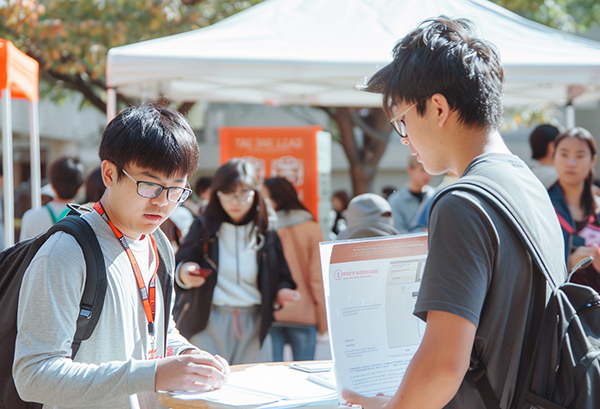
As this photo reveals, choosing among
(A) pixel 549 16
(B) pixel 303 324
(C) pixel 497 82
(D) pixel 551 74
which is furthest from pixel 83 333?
(A) pixel 549 16

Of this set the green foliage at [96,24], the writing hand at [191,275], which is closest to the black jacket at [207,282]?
the writing hand at [191,275]

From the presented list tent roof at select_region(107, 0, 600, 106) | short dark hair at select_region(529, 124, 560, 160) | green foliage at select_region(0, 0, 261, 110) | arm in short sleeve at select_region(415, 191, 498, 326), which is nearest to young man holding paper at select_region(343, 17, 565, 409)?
arm in short sleeve at select_region(415, 191, 498, 326)

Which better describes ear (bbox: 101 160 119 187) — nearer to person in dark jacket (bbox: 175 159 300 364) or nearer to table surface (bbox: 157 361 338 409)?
table surface (bbox: 157 361 338 409)

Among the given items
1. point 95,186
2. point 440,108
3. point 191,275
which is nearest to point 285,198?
point 191,275

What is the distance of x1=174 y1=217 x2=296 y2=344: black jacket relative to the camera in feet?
11.3

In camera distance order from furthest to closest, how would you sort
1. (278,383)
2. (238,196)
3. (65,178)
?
(65,178) → (238,196) → (278,383)

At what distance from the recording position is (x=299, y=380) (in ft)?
5.40

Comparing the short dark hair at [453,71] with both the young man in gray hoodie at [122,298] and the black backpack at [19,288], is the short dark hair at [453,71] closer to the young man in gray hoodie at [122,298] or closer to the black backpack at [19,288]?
the young man in gray hoodie at [122,298]

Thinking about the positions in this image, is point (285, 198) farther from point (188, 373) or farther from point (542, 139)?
point (188, 373)

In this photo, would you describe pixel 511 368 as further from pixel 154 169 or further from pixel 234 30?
pixel 234 30

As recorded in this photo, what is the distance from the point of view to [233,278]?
3512mm

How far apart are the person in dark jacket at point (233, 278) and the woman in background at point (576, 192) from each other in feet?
5.27

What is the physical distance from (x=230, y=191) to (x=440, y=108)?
239 cm

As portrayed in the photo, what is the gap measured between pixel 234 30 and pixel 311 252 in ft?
5.24
